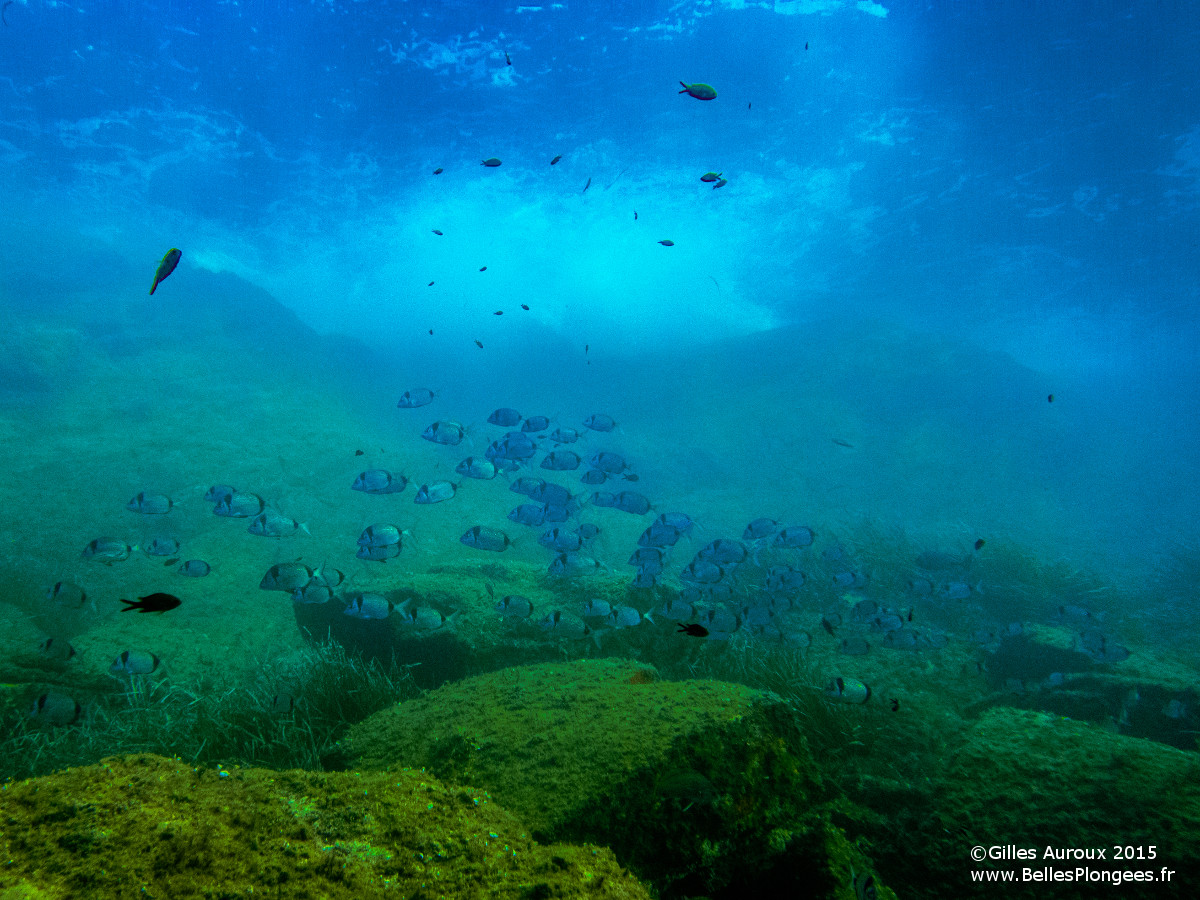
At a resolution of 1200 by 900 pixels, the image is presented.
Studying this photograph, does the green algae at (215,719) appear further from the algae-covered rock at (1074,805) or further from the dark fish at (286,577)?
the algae-covered rock at (1074,805)

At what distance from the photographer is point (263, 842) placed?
207 cm

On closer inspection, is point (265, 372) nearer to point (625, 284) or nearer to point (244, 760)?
point (244, 760)

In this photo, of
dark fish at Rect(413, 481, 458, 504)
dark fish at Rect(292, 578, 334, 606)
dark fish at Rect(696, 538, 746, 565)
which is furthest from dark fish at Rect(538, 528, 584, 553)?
dark fish at Rect(292, 578, 334, 606)

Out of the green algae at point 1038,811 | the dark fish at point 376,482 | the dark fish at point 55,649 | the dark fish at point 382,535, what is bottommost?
the green algae at point 1038,811

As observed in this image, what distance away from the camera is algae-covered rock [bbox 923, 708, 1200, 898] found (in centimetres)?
298

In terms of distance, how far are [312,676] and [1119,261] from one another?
148 feet

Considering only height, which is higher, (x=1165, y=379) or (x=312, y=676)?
(x=1165, y=379)

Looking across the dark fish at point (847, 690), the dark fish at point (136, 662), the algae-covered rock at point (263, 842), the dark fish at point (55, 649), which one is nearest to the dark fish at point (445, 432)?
the dark fish at point (136, 662)

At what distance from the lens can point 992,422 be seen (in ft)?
99.9

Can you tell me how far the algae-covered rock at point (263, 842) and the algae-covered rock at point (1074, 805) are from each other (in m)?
2.81

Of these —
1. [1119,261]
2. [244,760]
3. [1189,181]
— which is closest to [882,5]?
[1189,181]

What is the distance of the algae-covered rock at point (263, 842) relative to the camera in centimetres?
179

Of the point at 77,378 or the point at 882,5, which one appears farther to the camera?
the point at 77,378

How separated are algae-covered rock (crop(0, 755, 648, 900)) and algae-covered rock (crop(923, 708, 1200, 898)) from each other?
9.23 feet
